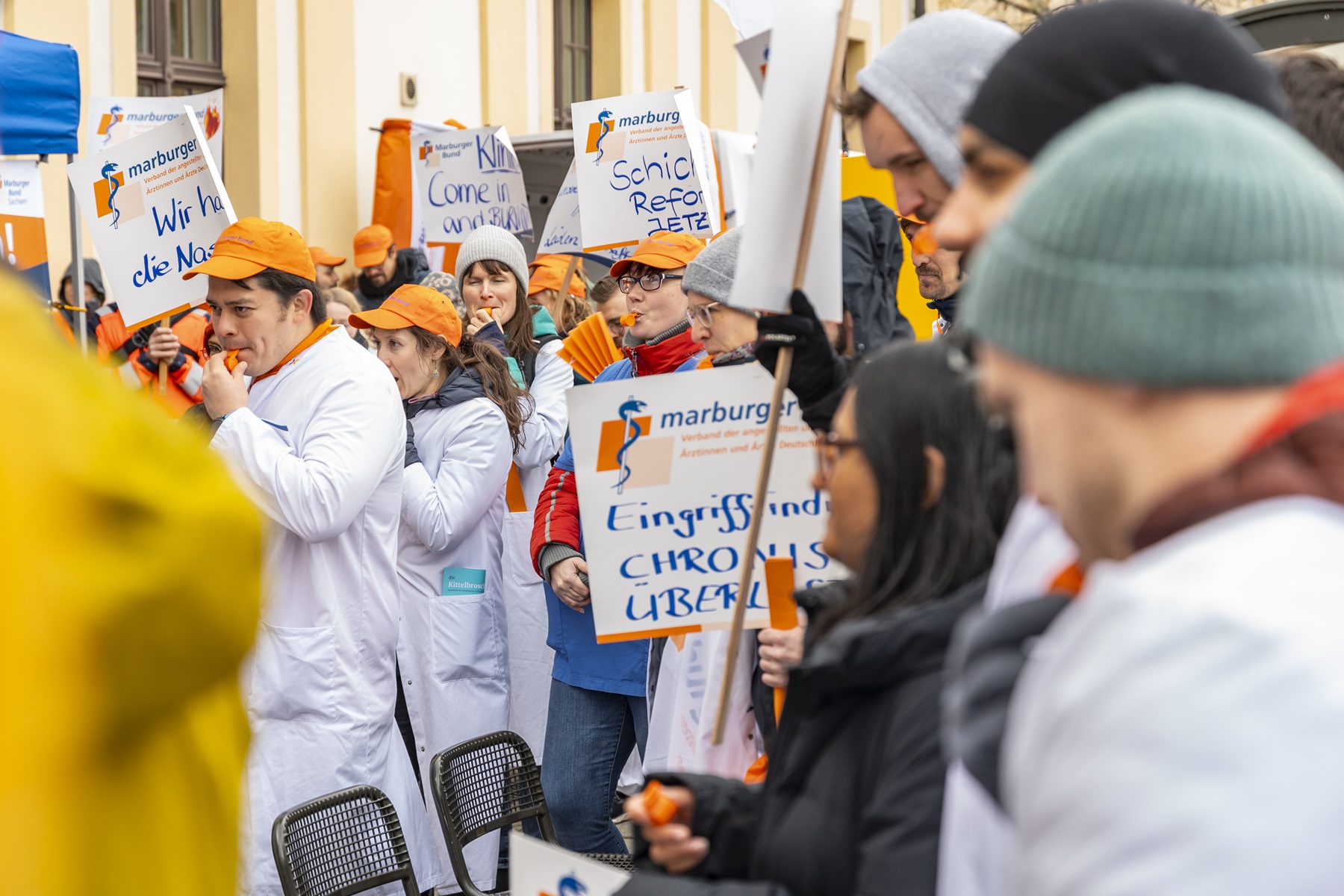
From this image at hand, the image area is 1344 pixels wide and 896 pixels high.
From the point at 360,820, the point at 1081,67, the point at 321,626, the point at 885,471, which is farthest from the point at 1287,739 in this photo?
the point at 321,626

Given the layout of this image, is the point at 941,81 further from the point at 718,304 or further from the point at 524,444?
the point at 524,444

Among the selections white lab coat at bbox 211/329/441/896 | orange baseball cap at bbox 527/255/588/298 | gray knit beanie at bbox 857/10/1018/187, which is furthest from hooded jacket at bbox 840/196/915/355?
orange baseball cap at bbox 527/255/588/298

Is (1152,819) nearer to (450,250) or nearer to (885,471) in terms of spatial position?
(885,471)

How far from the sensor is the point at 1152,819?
0.71 metres

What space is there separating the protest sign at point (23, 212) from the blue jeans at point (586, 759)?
3433 millimetres

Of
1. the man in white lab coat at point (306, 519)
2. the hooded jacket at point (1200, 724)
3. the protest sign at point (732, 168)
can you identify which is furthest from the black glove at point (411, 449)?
the hooded jacket at point (1200, 724)

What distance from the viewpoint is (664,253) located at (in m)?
4.59

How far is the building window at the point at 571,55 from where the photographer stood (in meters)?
15.9

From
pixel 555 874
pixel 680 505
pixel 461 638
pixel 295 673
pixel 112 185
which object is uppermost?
pixel 112 185

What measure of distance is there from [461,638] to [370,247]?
6.28 meters

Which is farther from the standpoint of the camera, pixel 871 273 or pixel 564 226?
pixel 564 226

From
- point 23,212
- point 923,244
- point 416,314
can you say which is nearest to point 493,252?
point 416,314

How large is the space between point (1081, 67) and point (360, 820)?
100 inches

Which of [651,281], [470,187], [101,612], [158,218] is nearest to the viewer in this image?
[101,612]
